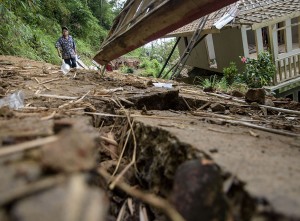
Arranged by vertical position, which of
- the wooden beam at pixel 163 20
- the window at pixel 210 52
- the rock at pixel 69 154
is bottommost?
the window at pixel 210 52

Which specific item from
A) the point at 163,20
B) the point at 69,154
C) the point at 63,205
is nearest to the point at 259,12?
the point at 163,20

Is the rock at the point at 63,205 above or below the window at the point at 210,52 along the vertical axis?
above

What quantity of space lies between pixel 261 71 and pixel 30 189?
11.0 metres

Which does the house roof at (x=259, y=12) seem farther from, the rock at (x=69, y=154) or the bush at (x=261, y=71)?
the rock at (x=69, y=154)

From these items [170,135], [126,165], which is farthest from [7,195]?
[126,165]

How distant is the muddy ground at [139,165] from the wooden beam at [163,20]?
937 mm

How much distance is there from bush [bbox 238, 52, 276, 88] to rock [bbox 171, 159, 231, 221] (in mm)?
10009

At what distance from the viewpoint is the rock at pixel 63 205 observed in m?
0.73

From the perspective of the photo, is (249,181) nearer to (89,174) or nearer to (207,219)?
(207,219)

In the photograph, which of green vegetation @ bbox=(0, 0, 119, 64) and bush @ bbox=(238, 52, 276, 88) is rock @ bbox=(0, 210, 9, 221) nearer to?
green vegetation @ bbox=(0, 0, 119, 64)

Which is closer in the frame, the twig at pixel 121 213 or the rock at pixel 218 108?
the twig at pixel 121 213

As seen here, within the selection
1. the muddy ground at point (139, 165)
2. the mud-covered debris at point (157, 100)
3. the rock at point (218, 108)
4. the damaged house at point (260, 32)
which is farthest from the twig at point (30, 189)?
the damaged house at point (260, 32)

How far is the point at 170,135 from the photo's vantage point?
2068 millimetres

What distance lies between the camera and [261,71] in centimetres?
1075
